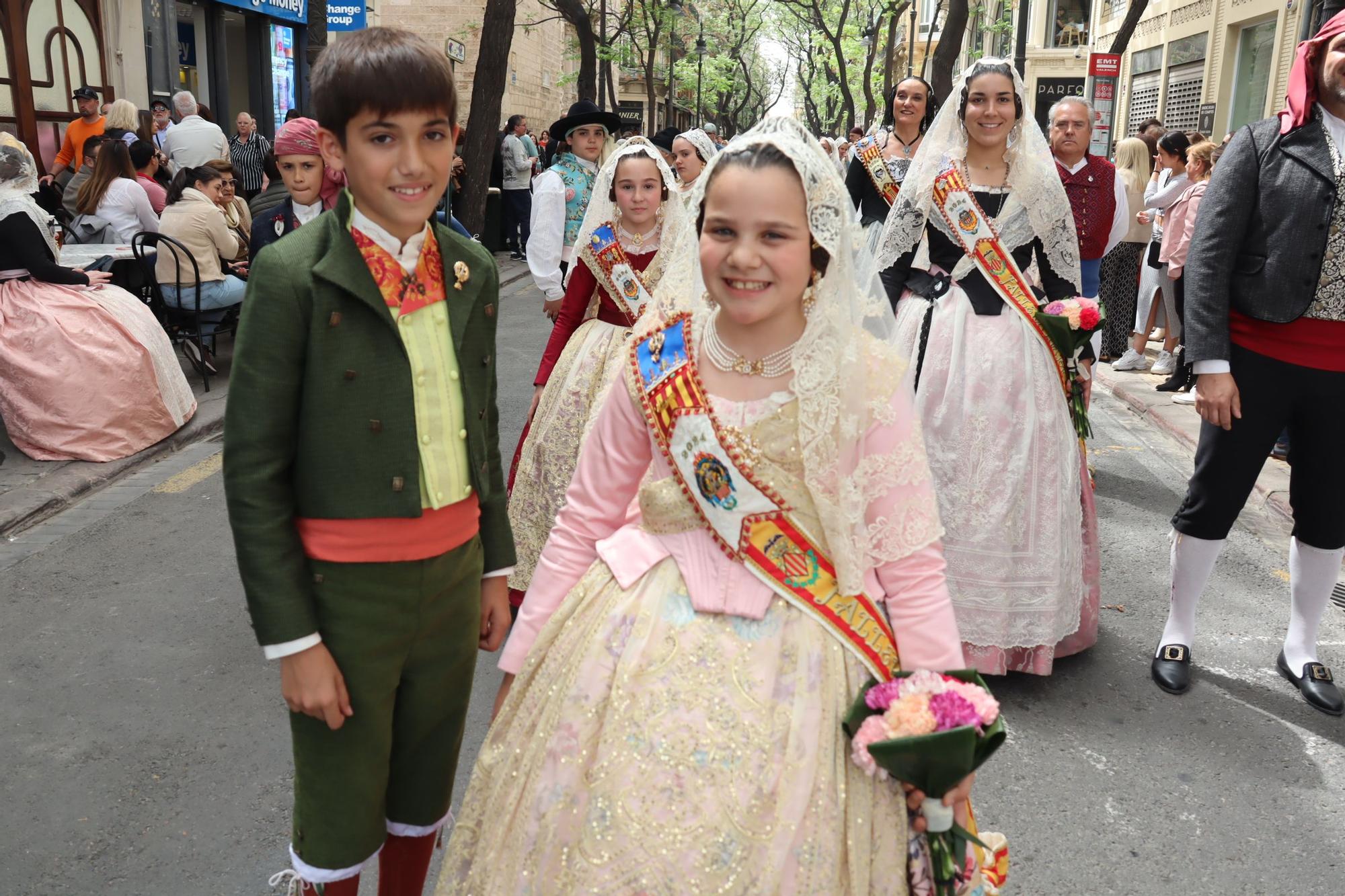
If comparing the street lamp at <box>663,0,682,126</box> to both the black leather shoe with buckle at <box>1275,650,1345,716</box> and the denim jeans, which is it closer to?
the denim jeans

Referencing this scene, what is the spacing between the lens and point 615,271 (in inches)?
182

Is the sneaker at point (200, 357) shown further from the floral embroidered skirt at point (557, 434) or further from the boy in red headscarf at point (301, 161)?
the floral embroidered skirt at point (557, 434)

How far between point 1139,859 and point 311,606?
231cm

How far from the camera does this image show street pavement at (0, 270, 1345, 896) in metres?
3.07

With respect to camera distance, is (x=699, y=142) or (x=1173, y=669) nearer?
(x=1173, y=669)

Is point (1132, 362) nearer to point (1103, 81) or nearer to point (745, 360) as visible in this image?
point (1103, 81)

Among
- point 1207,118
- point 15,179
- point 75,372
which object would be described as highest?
point 1207,118

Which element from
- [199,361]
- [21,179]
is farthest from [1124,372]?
[21,179]

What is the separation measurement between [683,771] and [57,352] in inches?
245

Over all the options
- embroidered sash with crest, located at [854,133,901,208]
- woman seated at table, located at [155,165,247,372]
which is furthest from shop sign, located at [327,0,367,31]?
embroidered sash with crest, located at [854,133,901,208]

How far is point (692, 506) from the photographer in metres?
2.11

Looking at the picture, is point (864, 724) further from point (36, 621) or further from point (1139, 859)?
point (36, 621)

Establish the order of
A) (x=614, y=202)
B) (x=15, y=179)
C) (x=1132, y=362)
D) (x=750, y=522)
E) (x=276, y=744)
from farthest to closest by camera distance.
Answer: (x=1132, y=362) < (x=15, y=179) < (x=614, y=202) < (x=276, y=744) < (x=750, y=522)

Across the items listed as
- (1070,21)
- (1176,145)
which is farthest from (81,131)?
(1070,21)
